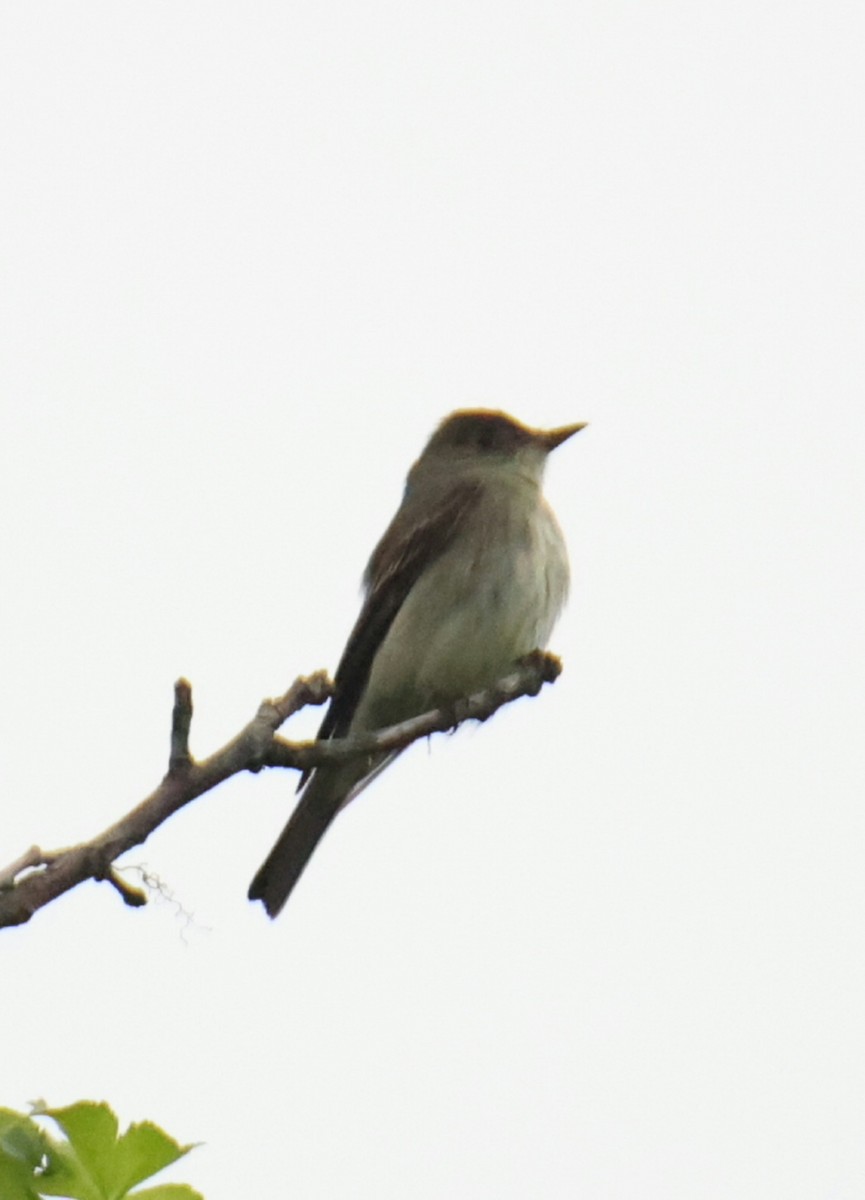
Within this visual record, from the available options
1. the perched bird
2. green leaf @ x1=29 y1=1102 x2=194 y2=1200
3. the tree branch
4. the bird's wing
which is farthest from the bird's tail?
green leaf @ x1=29 y1=1102 x2=194 y2=1200

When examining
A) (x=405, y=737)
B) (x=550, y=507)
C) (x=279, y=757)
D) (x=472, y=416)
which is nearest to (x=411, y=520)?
(x=550, y=507)

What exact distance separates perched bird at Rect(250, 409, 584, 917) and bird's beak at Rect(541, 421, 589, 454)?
56cm

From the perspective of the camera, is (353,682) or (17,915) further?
(353,682)

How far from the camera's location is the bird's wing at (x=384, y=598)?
7879 mm

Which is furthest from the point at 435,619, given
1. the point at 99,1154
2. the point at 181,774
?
the point at 99,1154

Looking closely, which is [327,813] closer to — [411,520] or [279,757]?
[411,520]

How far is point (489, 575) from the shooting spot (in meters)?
7.64

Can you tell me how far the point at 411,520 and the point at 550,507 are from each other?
0.65 m

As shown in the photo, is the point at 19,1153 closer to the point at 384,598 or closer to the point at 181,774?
the point at 181,774

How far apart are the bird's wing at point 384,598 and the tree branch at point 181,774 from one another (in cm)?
268

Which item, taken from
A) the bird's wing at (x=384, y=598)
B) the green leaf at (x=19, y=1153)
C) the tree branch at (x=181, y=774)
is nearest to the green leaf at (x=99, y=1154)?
the green leaf at (x=19, y=1153)

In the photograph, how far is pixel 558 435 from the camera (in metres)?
8.98

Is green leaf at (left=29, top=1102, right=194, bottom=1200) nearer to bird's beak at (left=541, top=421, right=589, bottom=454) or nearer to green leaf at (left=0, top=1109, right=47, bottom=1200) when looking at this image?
green leaf at (left=0, top=1109, right=47, bottom=1200)

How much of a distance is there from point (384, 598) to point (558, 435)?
153 centimetres
